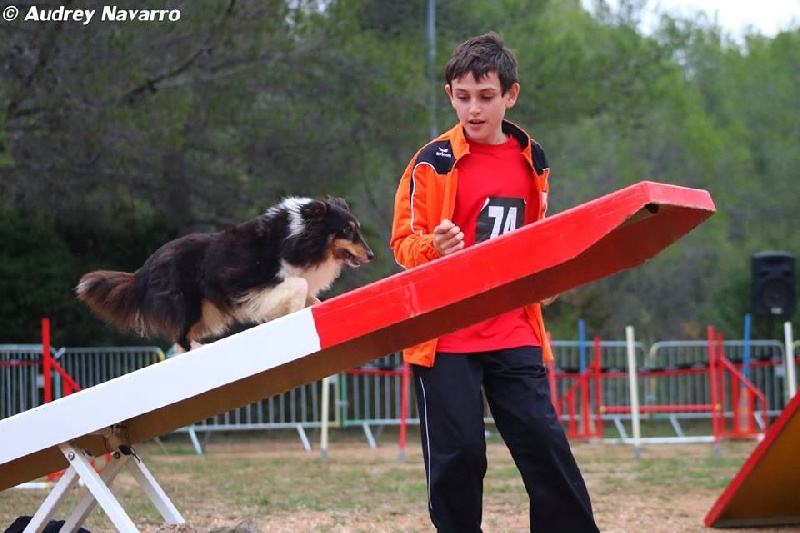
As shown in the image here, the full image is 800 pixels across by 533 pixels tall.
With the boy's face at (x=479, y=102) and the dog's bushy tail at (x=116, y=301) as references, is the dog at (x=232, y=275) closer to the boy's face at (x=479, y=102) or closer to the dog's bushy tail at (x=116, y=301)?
the dog's bushy tail at (x=116, y=301)

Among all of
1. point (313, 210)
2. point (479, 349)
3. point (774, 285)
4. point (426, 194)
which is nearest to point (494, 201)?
point (426, 194)

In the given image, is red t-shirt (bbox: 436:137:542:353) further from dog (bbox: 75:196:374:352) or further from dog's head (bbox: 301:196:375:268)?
dog's head (bbox: 301:196:375:268)

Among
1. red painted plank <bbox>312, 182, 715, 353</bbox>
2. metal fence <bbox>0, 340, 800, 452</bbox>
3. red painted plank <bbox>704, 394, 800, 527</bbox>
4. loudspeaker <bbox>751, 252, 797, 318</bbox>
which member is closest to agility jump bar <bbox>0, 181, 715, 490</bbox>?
red painted plank <bbox>312, 182, 715, 353</bbox>

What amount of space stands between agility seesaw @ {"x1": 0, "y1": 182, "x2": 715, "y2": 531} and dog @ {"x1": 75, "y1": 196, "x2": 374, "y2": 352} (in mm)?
1699

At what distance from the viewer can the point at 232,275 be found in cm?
527

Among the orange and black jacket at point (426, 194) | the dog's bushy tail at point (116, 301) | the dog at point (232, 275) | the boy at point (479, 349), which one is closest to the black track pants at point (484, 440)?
the boy at point (479, 349)

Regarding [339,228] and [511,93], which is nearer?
[511,93]

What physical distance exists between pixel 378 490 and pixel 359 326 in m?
5.64

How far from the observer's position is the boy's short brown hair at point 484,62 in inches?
144

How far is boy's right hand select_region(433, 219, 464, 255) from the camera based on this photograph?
3332 millimetres

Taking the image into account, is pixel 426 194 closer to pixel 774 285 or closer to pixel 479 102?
pixel 479 102

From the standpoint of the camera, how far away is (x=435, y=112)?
15.3 meters

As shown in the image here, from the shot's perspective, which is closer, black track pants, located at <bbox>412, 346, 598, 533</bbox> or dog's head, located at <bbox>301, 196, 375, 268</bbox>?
black track pants, located at <bbox>412, 346, 598, 533</bbox>

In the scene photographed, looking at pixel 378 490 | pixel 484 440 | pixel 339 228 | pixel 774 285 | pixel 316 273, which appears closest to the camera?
pixel 484 440
